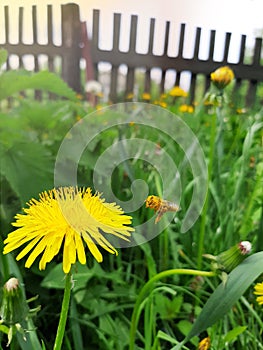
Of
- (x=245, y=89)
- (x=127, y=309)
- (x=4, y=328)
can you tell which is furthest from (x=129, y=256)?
(x=245, y=89)

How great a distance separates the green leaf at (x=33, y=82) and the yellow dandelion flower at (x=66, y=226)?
273 mm

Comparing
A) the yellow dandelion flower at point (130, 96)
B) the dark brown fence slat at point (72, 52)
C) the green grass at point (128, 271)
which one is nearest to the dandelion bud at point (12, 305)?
the green grass at point (128, 271)

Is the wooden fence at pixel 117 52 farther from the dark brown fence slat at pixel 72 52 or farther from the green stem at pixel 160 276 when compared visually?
the green stem at pixel 160 276

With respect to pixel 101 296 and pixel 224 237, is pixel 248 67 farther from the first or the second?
pixel 101 296

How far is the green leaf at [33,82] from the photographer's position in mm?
518

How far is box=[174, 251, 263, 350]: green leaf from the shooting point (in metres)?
0.30

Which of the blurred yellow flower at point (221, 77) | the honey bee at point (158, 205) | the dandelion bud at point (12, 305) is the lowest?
the dandelion bud at point (12, 305)

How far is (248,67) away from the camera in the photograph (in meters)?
0.87

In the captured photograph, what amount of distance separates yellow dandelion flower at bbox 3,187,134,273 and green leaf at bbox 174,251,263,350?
86 mm

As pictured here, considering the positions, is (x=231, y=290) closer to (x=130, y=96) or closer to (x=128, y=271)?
(x=128, y=271)

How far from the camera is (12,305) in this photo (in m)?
0.28

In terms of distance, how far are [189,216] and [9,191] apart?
0.21 metres

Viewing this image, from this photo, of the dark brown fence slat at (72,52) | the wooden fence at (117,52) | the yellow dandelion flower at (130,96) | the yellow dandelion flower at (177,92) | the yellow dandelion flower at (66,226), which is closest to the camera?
the yellow dandelion flower at (66,226)

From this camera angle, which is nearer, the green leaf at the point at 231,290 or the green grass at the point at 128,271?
the green leaf at the point at 231,290
